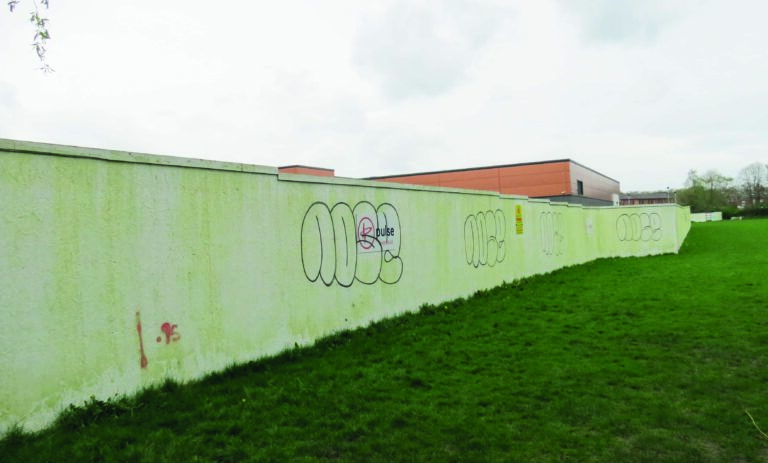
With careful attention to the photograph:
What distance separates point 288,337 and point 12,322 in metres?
2.79

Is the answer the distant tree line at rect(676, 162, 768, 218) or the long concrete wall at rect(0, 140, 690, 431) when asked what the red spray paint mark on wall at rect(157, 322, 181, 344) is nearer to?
the long concrete wall at rect(0, 140, 690, 431)

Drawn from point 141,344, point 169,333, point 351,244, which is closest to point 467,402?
point 169,333

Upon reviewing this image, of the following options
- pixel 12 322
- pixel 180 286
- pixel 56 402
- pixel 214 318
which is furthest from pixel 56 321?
pixel 214 318

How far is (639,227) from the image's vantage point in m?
19.2

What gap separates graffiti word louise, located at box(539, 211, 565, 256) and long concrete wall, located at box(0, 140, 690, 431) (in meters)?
7.17

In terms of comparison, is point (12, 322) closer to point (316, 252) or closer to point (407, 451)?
point (407, 451)

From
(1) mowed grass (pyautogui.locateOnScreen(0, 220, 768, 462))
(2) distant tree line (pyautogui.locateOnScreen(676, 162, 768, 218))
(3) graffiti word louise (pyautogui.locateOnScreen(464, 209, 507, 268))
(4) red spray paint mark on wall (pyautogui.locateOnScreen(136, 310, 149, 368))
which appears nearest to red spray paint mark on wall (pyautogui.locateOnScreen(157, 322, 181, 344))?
(4) red spray paint mark on wall (pyautogui.locateOnScreen(136, 310, 149, 368))

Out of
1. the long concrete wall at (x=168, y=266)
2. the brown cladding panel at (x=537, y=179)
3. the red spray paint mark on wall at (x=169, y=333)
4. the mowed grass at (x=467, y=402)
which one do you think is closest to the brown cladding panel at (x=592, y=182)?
the brown cladding panel at (x=537, y=179)

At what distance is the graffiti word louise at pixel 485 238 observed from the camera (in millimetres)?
10086

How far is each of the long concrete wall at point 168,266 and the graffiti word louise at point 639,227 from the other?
14123mm

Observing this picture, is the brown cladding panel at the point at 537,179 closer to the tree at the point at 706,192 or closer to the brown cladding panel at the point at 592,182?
the brown cladding panel at the point at 592,182

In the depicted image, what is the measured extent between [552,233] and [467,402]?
11.6 meters

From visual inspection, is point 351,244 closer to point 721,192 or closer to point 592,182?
point 592,182

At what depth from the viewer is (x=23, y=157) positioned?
3541 mm
